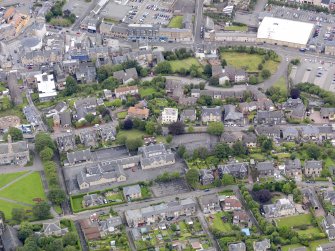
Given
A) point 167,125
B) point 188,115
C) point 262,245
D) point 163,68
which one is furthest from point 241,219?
point 163,68

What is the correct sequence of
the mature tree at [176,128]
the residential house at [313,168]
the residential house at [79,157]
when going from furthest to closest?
the mature tree at [176,128] → the residential house at [79,157] → the residential house at [313,168]

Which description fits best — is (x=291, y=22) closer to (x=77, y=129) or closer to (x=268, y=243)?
(x=77, y=129)

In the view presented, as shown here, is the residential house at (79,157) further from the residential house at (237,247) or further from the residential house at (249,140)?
the residential house at (237,247)

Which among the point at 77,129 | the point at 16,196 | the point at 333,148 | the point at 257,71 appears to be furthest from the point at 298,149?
the point at 16,196

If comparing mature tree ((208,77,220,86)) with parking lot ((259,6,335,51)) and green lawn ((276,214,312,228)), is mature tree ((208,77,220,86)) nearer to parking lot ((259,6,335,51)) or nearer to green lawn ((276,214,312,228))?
parking lot ((259,6,335,51))

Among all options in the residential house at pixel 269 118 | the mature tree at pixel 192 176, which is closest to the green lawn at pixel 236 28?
the residential house at pixel 269 118

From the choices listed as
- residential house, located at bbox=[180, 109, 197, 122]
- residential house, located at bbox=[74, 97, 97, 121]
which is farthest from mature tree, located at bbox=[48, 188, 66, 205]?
residential house, located at bbox=[180, 109, 197, 122]
